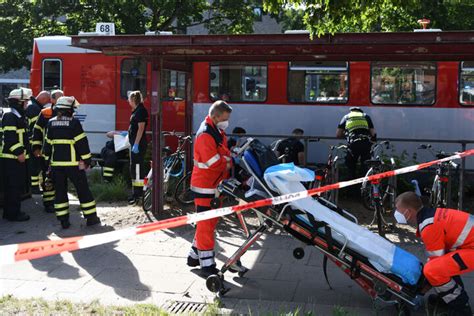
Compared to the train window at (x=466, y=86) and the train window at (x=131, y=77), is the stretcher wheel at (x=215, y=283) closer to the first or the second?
the train window at (x=466, y=86)

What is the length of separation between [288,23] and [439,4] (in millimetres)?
16614

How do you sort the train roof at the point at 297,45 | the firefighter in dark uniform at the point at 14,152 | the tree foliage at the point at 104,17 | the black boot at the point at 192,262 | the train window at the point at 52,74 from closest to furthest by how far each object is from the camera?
the black boot at the point at 192,262, the train roof at the point at 297,45, the firefighter in dark uniform at the point at 14,152, the train window at the point at 52,74, the tree foliage at the point at 104,17

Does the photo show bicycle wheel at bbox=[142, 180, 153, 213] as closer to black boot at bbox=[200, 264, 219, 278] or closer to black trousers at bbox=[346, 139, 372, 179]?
black boot at bbox=[200, 264, 219, 278]

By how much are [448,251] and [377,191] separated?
2.76 m

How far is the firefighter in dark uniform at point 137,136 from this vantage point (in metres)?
9.05

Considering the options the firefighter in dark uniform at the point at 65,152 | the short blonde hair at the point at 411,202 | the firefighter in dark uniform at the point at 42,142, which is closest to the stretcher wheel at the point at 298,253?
the short blonde hair at the point at 411,202

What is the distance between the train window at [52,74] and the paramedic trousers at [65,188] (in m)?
6.05

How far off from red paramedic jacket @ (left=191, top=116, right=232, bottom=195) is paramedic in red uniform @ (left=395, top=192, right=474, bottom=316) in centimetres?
204

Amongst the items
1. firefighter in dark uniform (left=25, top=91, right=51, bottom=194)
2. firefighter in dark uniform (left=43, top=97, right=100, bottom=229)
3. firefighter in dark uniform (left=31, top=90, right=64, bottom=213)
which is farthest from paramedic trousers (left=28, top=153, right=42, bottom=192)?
firefighter in dark uniform (left=43, top=97, right=100, bottom=229)

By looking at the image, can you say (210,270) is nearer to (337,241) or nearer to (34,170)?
(337,241)

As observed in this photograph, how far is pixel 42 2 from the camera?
20938 mm

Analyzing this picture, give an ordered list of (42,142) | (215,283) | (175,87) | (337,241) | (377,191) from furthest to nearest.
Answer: (175,87), (42,142), (377,191), (215,283), (337,241)

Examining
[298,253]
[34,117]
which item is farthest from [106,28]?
[298,253]

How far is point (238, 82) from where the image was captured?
1170cm
